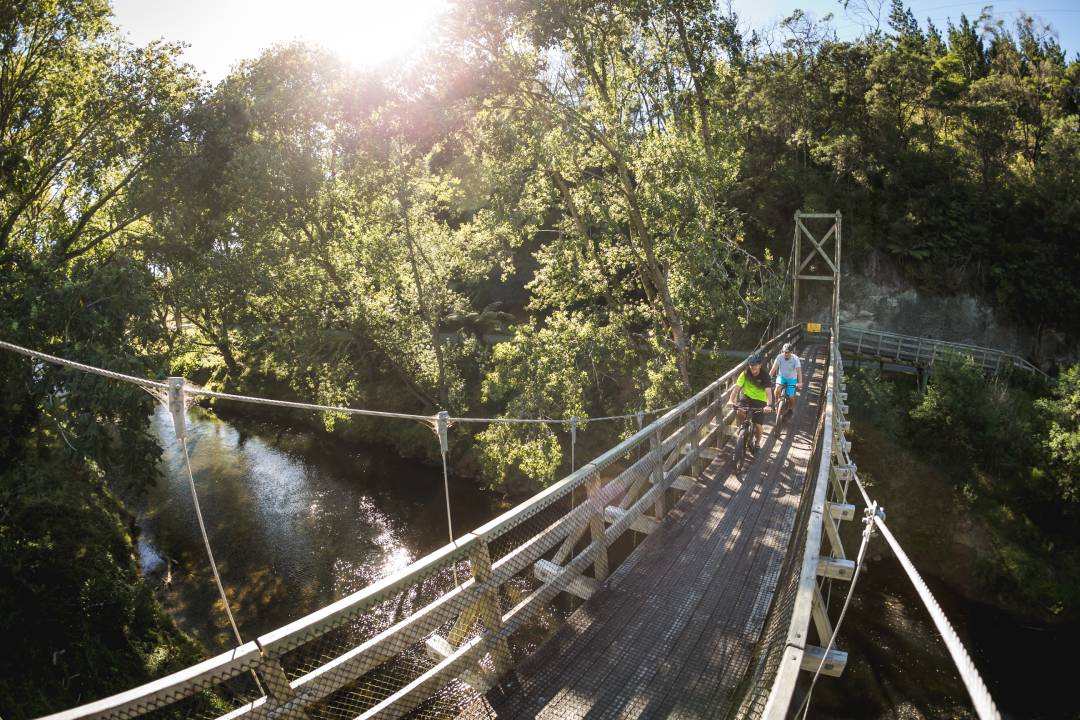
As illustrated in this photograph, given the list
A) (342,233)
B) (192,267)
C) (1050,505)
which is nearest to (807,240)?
(1050,505)

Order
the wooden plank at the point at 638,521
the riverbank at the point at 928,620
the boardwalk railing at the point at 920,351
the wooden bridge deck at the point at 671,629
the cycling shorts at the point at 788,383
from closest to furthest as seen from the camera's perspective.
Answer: the wooden bridge deck at the point at 671,629
the wooden plank at the point at 638,521
the cycling shorts at the point at 788,383
the riverbank at the point at 928,620
the boardwalk railing at the point at 920,351

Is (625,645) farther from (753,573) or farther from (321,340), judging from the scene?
(321,340)

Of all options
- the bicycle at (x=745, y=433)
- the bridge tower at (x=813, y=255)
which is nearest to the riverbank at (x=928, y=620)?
the bicycle at (x=745, y=433)

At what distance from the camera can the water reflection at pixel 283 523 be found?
12.0 m

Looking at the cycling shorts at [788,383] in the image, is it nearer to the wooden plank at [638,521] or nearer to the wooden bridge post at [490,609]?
the wooden plank at [638,521]

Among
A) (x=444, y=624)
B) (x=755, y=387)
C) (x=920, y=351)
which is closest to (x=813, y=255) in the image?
(x=920, y=351)

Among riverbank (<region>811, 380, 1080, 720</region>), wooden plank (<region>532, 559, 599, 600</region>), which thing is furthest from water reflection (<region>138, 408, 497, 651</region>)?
riverbank (<region>811, 380, 1080, 720</region>)

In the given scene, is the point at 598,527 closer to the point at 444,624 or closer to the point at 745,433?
the point at 444,624

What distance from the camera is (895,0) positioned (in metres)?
29.9

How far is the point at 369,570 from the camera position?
42.6ft

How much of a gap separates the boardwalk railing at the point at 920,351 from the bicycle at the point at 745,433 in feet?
49.9

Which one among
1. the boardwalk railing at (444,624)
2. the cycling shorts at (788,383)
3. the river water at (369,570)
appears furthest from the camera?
the river water at (369,570)

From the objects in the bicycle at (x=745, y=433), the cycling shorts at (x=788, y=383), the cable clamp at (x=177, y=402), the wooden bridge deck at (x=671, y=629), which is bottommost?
the wooden bridge deck at (x=671, y=629)

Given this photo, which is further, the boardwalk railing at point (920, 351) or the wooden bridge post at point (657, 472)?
the boardwalk railing at point (920, 351)
